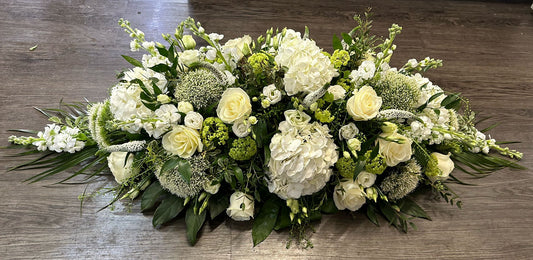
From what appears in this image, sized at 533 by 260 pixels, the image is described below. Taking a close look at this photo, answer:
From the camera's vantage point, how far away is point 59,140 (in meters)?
1.15

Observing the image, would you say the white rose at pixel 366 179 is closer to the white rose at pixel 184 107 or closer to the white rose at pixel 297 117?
the white rose at pixel 297 117

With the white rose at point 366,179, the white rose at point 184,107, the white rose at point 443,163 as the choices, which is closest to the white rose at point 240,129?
the white rose at point 184,107

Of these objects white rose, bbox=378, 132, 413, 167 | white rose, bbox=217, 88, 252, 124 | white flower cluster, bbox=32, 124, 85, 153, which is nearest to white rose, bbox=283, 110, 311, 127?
white rose, bbox=217, 88, 252, 124

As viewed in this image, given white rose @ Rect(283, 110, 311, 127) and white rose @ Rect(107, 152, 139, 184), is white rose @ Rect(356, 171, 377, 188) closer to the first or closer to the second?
white rose @ Rect(283, 110, 311, 127)

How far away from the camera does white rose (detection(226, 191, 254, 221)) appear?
1.05 m

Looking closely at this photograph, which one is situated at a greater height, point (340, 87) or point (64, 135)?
point (340, 87)

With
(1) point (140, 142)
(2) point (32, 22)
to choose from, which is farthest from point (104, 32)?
(1) point (140, 142)

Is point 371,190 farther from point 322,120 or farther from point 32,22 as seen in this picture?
point 32,22

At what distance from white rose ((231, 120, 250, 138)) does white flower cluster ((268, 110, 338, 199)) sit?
2.9 inches

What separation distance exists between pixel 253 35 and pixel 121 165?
87 centimetres

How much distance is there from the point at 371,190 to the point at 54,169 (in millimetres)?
958

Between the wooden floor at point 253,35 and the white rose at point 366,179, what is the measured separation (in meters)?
0.15

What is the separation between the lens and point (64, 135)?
115 centimetres

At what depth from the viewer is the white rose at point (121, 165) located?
42.1 inches
